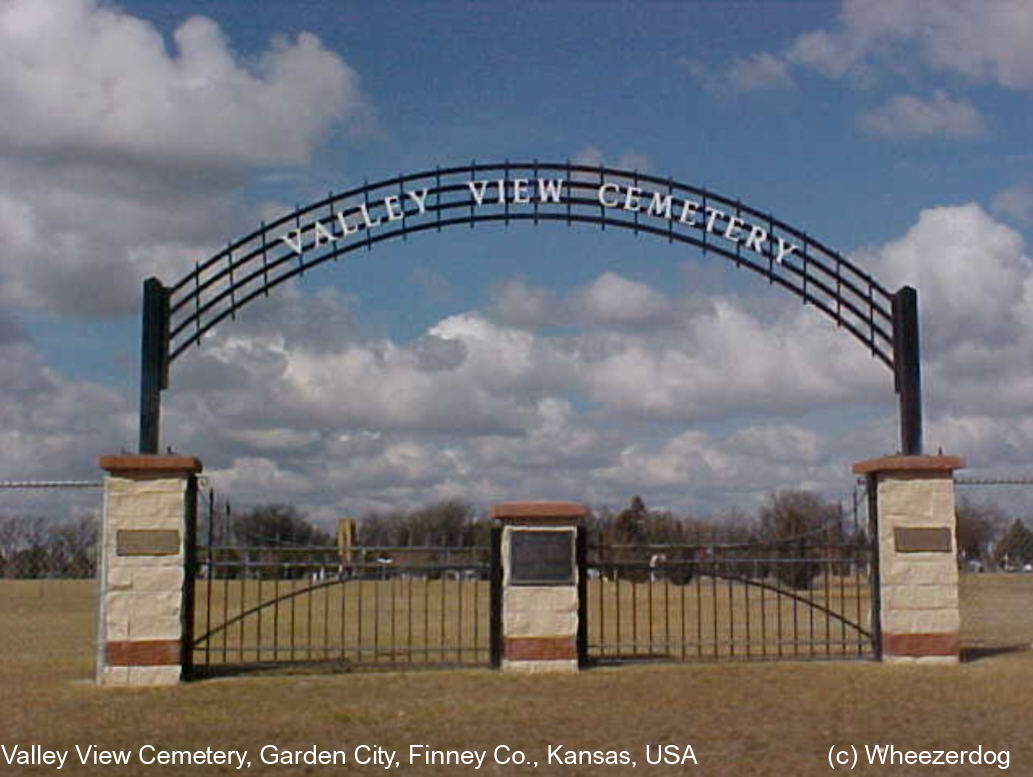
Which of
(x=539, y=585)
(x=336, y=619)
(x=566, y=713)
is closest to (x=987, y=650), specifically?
(x=539, y=585)

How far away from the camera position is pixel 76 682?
43.6 ft

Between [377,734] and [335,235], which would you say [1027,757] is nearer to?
[377,734]

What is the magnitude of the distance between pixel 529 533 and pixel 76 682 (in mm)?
4688

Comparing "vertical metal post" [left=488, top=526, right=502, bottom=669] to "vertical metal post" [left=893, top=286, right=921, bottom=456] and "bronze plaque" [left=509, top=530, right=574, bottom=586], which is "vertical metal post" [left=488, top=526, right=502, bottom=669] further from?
"vertical metal post" [left=893, top=286, right=921, bottom=456]

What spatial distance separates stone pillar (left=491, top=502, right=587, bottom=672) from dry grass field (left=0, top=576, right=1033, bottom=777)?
375 millimetres

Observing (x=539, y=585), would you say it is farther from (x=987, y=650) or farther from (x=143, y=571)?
(x=987, y=650)

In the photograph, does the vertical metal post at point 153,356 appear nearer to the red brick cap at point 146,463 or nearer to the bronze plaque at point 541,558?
the red brick cap at point 146,463

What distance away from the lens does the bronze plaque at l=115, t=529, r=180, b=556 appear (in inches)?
518

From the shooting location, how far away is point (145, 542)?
43.2 ft

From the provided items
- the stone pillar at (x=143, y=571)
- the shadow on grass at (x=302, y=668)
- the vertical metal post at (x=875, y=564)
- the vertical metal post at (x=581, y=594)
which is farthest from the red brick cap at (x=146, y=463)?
the vertical metal post at (x=875, y=564)

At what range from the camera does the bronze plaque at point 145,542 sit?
13.2 meters

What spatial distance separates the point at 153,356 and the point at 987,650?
1000 cm

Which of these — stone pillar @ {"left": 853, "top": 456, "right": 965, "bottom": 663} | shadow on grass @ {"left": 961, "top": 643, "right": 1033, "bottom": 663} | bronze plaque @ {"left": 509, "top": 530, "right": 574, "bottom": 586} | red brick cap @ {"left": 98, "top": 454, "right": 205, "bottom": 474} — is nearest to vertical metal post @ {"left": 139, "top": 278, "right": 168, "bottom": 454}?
red brick cap @ {"left": 98, "top": 454, "right": 205, "bottom": 474}

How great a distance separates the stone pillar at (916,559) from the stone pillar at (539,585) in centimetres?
327
